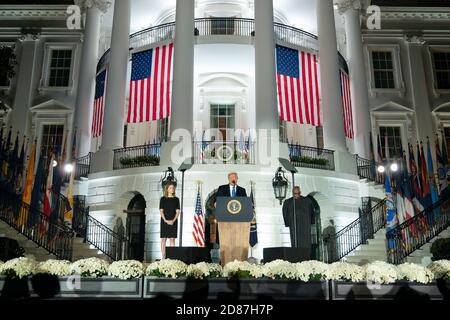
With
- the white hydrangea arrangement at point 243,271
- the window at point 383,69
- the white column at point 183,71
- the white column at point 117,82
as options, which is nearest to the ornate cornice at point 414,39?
the window at point 383,69

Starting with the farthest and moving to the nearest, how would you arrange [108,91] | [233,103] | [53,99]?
[53,99] → [233,103] → [108,91]

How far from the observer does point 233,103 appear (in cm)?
2231

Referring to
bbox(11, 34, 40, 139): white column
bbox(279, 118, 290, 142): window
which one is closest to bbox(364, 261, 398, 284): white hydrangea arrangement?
bbox(279, 118, 290, 142): window

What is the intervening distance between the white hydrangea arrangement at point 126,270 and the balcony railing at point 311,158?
1068 cm

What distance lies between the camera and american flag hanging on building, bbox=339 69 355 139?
20.1 meters

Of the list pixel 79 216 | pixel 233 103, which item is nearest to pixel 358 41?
pixel 233 103

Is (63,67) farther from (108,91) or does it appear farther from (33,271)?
(33,271)

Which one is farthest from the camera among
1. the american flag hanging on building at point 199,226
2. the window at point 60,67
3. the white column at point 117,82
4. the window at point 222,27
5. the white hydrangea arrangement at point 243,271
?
the window at point 60,67

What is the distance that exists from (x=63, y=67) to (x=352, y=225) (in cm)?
A: 1883

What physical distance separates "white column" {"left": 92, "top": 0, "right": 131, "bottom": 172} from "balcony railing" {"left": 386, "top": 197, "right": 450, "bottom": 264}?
36.0 ft

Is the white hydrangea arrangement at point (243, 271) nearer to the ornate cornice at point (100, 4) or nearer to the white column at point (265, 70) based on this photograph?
the white column at point (265, 70)

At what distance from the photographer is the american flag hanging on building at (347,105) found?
790 inches

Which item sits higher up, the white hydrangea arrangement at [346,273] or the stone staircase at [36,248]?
the stone staircase at [36,248]

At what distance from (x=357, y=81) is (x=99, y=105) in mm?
12588
